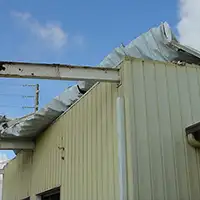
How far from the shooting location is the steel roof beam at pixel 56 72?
3.94 metres

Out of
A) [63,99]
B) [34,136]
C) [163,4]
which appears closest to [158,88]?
[63,99]

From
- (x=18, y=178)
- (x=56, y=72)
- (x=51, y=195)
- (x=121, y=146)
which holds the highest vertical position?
(x=56, y=72)

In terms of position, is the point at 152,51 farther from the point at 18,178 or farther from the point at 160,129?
the point at 18,178

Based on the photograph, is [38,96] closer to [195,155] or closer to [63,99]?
[63,99]

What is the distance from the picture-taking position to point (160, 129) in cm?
404

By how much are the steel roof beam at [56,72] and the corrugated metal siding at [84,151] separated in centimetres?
22

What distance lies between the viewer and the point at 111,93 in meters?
4.43

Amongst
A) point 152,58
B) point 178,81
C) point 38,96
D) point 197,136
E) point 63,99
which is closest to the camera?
point 197,136

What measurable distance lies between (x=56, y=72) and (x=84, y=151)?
4.41 feet

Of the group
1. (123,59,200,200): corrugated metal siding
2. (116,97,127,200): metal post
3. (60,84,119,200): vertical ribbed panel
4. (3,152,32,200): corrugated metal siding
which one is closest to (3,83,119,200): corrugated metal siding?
(60,84,119,200): vertical ribbed panel

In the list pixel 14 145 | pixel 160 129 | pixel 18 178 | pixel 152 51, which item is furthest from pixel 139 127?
pixel 18 178

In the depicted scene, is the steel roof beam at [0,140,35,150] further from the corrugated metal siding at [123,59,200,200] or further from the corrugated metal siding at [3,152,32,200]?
the corrugated metal siding at [123,59,200,200]

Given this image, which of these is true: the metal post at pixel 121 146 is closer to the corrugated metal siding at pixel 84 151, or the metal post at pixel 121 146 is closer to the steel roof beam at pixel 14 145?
the corrugated metal siding at pixel 84 151

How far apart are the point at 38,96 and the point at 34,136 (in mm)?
8800
